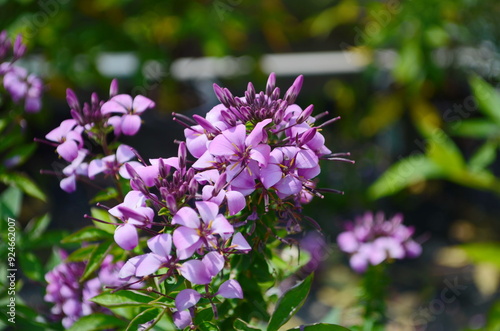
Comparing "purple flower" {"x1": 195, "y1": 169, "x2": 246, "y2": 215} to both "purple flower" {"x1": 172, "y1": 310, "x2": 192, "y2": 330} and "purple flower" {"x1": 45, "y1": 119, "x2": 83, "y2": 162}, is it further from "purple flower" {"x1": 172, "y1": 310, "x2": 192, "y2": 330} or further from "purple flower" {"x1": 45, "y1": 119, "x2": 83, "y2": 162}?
"purple flower" {"x1": 45, "y1": 119, "x2": 83, "y2": 162}

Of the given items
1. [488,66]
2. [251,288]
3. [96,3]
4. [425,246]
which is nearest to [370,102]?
[488,66]

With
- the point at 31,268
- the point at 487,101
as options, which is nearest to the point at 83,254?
the point at 31,268

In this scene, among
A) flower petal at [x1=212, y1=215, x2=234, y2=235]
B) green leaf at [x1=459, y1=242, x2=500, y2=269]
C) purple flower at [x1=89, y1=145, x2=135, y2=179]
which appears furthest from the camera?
green leaf at [x1=459, y1=242, x2=500, y2=269]

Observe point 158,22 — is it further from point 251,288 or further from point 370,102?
point 251,288

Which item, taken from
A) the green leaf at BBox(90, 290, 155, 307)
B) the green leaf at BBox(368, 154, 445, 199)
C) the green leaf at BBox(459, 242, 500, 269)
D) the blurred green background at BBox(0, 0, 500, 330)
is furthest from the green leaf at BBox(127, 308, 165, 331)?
the green leaf at BBox(368, 154, 445, 199)

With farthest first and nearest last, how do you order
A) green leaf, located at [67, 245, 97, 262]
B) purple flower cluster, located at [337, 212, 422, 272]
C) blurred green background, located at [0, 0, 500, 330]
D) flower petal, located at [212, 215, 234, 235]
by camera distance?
blurred green background, located at [0, 0, 500, 330] → purple flower cluster, located at [337, 212, 422, 272] → green leaf, located at [67, 245, 97, 262] → flower petal, located at [212, 215, 234, 235]

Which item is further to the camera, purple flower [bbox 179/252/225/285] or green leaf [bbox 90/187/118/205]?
green leaf [bbox 90/187/118/205]

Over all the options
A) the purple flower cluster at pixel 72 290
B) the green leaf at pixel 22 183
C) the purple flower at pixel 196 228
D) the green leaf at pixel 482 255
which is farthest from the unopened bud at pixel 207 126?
the green leaf at pixel 482 255

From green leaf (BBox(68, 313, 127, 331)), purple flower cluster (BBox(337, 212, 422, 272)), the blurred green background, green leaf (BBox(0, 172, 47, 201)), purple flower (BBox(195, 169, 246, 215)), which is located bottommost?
the blurred green background
